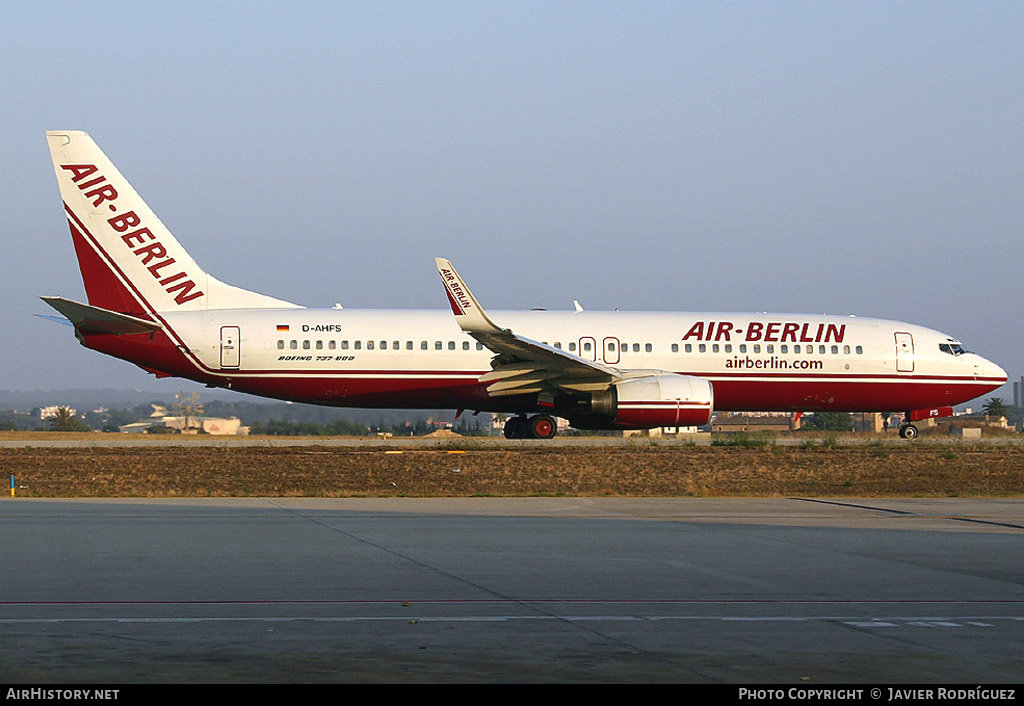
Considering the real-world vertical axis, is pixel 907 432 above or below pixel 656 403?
below

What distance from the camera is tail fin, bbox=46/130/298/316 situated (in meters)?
31.2

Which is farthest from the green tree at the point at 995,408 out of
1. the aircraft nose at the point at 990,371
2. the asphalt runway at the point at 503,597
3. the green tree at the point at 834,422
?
the asphalt runway at the point at 503,597

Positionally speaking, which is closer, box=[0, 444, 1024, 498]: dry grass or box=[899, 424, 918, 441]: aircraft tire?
box=[0, 444, 1024, 498]: dry grass

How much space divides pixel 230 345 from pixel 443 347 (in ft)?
17.7

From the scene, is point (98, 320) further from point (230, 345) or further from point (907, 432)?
point (907, 432)

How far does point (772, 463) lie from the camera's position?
81.7 feet

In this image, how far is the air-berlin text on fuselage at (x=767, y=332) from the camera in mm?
33688

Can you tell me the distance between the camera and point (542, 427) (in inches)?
1312

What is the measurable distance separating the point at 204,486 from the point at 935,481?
13.4 m

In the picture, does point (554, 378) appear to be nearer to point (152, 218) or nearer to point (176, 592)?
point (152, 218)

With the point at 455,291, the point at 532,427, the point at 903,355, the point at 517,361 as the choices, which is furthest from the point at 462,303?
the point at 903,355

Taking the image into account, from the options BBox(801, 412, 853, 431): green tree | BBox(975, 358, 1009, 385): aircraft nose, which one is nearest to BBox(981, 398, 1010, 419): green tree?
BBox(801, 412, 853, 431): green tree

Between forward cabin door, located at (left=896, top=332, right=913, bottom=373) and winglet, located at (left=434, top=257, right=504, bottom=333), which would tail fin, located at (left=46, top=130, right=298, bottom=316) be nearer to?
winglet, located at (left=434, top=257, right=504, bottom=333)

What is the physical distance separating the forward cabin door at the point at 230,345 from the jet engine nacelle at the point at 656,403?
356 inches
